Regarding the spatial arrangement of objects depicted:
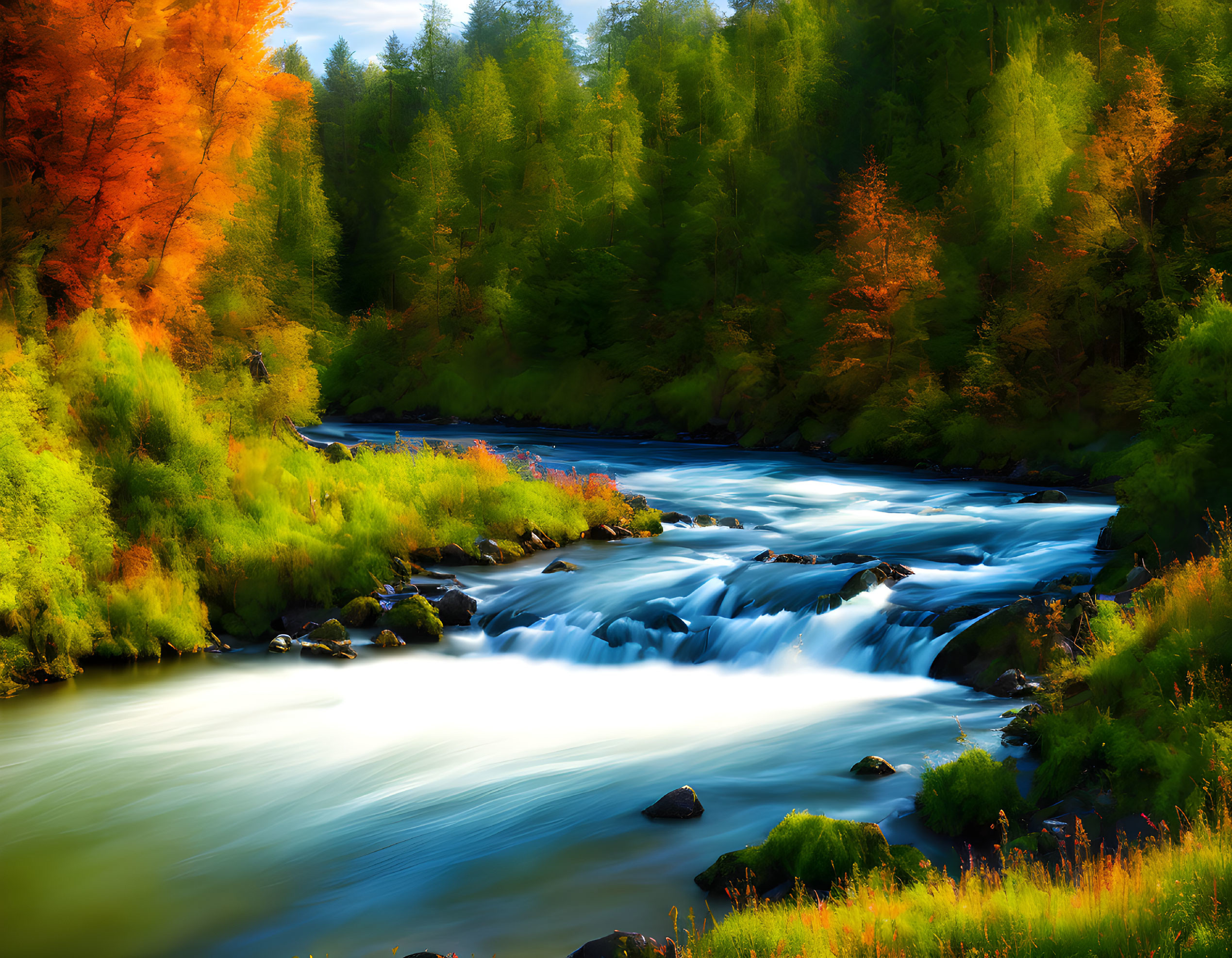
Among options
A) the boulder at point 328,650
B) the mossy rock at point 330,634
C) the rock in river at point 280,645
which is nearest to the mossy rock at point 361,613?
the mossy rock at point 330,634

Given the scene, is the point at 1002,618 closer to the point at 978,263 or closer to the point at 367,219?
the point at 978,263

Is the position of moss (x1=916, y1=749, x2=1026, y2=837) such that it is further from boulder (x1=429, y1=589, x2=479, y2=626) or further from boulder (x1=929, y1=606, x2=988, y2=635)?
boulder (x1=429, y1=589, x2=479, y2=626)

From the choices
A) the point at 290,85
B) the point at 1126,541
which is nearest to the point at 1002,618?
the point at 1126,541

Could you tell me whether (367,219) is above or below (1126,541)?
above

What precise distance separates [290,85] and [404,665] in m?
10.2

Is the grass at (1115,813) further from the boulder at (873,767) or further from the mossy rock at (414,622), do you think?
the mossy rock at (414,622)

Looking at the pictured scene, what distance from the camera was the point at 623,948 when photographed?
502 cm

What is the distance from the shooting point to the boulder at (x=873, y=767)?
787cm

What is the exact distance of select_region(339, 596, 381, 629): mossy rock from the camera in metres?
12.7

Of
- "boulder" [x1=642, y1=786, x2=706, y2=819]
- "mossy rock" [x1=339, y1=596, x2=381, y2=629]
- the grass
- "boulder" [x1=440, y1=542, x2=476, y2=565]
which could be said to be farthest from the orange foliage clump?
the grass

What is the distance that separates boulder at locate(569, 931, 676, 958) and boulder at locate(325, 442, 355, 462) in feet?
43.6

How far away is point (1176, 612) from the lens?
7.07 metres

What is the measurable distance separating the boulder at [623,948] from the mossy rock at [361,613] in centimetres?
807

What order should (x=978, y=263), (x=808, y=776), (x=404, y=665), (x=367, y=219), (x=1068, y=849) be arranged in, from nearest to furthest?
(x=1068, y=849) < (x=808, y=776) < (x=404, y=665) < (x=978, y=263) < (x=367, y=219)
